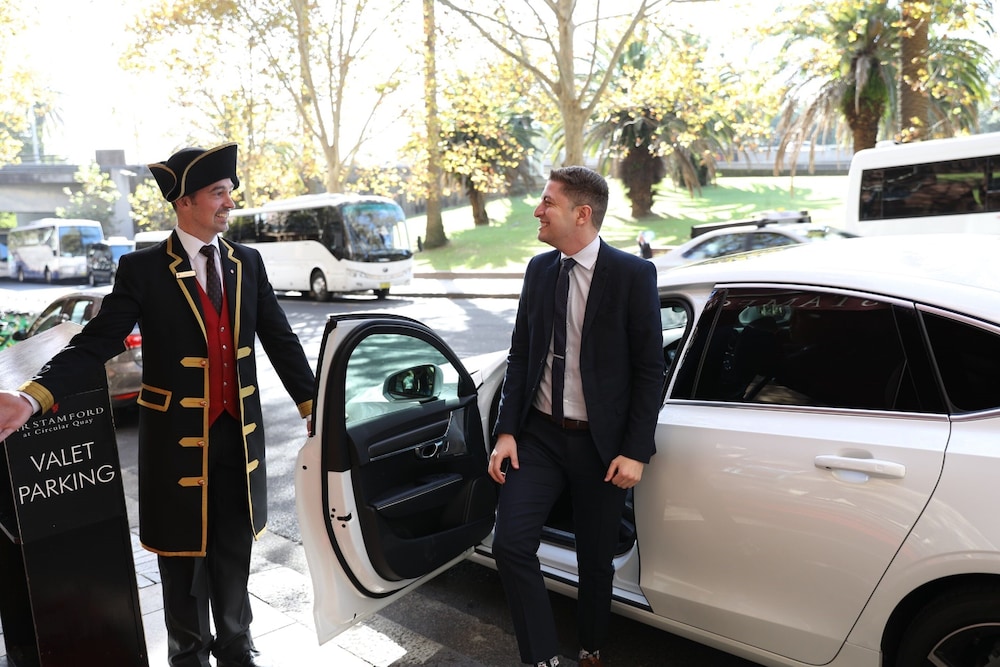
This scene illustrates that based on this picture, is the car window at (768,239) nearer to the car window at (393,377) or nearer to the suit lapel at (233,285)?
the car window at (393,377)

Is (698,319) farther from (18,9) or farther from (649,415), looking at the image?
(18,9)

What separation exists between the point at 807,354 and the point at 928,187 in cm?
1394

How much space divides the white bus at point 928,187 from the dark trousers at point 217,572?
14285 millimetres

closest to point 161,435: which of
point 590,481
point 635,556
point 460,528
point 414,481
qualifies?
point 414,481

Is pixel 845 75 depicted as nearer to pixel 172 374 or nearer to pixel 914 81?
pixel 914 81

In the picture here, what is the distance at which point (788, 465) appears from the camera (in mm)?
2445

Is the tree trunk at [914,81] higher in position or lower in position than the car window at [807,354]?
higher

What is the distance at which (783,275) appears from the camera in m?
2.73

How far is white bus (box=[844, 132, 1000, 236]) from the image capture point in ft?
→ 45.0

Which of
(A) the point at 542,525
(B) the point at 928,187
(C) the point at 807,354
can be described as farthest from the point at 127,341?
(B) the point at 928,187

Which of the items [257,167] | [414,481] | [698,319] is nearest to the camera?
[698,319]

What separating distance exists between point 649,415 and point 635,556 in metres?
0.65

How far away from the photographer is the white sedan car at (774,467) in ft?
7.20

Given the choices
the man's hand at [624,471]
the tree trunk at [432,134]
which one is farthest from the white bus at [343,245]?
the man's hand at [624,471]
